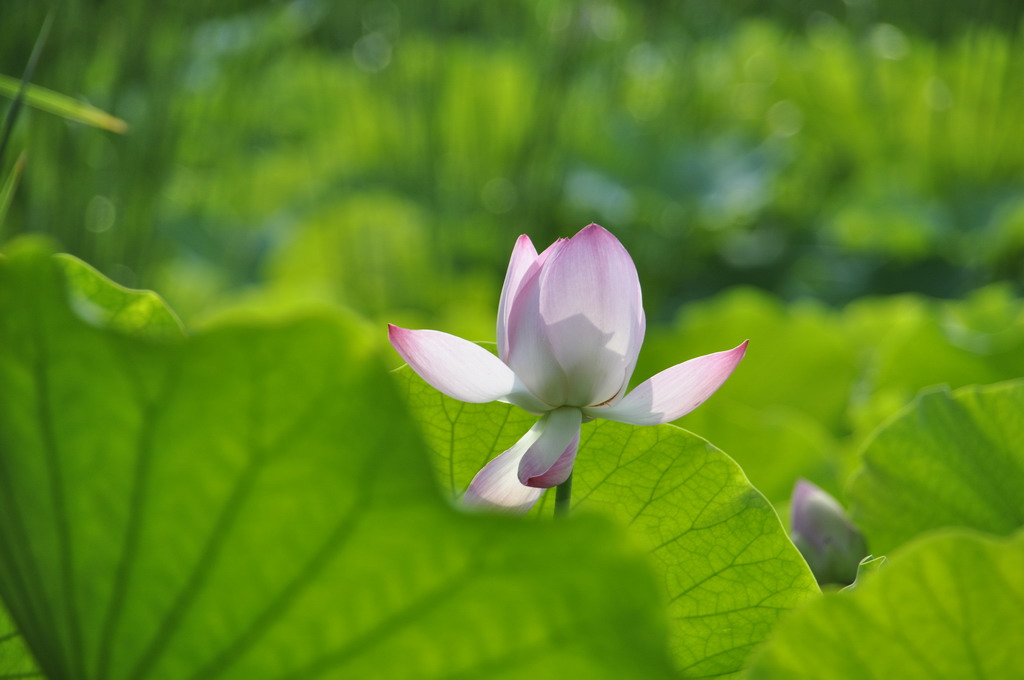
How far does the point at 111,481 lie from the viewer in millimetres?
237

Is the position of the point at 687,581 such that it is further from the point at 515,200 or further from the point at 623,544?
the point at 515,200

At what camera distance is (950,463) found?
0.44 m

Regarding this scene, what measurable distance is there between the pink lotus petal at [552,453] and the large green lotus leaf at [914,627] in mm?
75

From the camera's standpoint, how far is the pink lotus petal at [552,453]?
0.94ft

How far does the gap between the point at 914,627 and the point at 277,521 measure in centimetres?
16

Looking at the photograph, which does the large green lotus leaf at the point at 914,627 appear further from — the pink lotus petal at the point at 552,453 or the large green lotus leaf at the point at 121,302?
the large green lotus leaf at the point at 121,302

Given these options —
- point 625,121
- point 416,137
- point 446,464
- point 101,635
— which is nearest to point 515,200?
point 416,137

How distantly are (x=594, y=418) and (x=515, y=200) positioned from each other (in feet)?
4.10

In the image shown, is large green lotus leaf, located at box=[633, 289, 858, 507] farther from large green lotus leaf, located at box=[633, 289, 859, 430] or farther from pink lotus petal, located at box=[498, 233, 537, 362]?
pink lotus petal, located at box=[498, 233, 537, 362]

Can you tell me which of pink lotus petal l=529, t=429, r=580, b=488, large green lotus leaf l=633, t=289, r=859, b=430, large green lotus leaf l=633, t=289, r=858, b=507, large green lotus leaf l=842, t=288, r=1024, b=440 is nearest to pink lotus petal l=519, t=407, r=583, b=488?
pink lotus petal l=529, t=429, r=580, b=488

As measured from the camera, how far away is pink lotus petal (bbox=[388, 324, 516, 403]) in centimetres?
30

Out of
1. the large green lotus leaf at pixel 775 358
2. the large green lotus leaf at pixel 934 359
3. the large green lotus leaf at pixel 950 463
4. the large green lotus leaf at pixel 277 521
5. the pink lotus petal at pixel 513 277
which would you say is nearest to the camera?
the large green lotus leaf at pixel 277 521

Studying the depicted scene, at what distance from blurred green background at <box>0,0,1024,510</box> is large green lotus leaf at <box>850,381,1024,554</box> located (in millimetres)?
493

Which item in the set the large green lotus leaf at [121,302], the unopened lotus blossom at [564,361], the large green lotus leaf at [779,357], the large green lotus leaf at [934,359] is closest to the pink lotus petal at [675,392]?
the unopened lotus blossom at [564,361]
